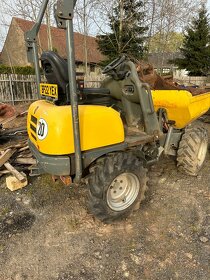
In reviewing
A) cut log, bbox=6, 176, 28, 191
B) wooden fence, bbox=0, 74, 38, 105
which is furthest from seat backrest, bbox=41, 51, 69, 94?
wooden fence, bbox=0, 74, 38, 105

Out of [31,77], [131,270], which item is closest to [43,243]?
[131,270]

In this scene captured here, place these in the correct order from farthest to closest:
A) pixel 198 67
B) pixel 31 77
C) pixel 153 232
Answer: pixel 198 67, pixel 31 77, pixel 153 232

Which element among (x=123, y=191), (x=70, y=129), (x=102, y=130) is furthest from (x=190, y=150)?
(x=70, y=129)

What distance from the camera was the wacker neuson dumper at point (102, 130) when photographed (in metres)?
2.51

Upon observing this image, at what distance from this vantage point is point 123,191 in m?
3.22

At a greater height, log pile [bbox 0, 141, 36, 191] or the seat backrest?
the seat backrest

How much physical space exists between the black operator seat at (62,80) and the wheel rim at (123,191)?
1.10 metres

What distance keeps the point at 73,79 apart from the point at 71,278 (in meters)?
1.86

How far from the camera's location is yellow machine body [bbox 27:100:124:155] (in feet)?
8.20

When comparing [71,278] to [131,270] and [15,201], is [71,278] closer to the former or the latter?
[131,270]

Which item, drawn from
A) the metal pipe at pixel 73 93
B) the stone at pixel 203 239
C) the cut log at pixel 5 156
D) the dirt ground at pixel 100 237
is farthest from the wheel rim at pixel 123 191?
the cut log at pixel 5 156

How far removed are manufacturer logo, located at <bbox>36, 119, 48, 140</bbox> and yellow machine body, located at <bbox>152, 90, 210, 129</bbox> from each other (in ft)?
7.03

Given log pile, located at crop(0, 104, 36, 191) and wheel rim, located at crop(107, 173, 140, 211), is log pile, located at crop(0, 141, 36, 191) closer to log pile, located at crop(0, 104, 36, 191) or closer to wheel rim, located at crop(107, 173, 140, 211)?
log pile, located at crop(0, 104, 36, 191)

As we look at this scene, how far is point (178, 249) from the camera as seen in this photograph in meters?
2.72
